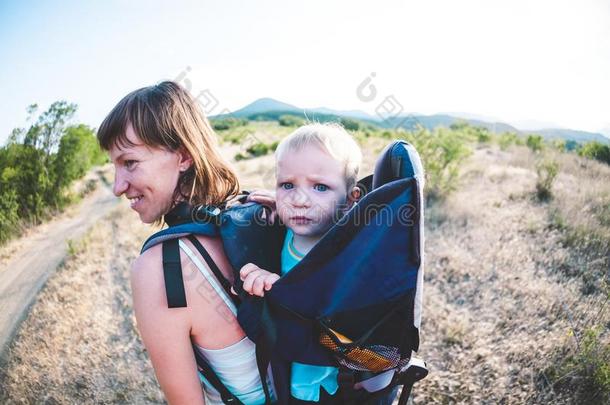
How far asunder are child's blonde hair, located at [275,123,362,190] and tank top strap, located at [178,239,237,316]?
0.75 m

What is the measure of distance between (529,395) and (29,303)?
24.6 feet

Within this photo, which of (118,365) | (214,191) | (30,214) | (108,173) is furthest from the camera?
(108,173)

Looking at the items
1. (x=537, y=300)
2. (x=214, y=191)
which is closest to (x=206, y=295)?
(x=214, y=191)

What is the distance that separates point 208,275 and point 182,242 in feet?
0.53

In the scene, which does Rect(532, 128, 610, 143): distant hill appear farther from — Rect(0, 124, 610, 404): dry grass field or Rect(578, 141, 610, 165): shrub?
Rect(0, 124, 610, 404): dry grass field

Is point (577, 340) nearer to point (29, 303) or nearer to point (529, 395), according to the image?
point (529, 395)

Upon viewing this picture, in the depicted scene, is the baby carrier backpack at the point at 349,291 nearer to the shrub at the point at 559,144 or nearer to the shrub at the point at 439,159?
the shrub at the point at 439,159

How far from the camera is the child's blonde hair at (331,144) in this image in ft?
5.65

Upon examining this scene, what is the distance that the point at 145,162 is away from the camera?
1560mm

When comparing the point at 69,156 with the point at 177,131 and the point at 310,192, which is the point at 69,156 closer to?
the point at 177,131

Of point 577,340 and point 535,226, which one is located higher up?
point 535,226

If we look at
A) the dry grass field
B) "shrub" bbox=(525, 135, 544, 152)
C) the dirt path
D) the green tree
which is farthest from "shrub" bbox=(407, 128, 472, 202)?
"shrub" bbox=(525, 135, 544, 152)

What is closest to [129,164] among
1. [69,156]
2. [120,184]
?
[120,184]

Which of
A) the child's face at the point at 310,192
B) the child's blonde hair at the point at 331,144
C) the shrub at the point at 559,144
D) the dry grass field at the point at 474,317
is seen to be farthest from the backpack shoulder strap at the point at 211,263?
the shrub at the point at 559,144
